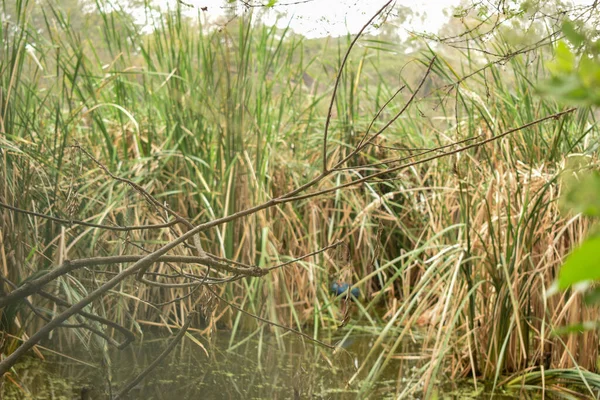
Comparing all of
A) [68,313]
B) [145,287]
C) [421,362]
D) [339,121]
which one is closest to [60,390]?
[145,287]

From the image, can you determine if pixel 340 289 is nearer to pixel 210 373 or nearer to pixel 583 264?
pixel 210 373

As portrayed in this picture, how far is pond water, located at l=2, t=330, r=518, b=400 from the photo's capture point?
1909 millimetres

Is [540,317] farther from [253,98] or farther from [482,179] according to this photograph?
[253,98]

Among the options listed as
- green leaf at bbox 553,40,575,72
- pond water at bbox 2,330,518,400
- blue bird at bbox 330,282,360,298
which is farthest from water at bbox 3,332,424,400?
green leaf at bbox 553,40,575,72

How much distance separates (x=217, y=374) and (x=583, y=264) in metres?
2.01

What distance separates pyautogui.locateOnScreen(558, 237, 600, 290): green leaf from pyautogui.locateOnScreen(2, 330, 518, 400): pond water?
61.7 inches

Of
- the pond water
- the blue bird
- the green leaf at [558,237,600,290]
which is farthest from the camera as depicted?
the blue bird

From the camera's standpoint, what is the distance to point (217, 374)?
2121 mm

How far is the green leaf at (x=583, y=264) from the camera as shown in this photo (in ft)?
0.64

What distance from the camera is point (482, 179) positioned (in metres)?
2.30

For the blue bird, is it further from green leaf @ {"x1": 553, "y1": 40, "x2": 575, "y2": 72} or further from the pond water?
green leaf @ {"x1": 553, "y1": 40, "x2": 575, "y2": 72}

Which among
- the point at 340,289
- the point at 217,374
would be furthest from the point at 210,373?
the point at 340,289

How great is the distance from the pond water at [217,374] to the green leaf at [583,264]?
1567 millimetres

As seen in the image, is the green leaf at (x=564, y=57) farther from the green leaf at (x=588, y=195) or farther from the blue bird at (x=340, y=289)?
the blue bird at (x=340, y=289)
